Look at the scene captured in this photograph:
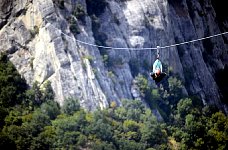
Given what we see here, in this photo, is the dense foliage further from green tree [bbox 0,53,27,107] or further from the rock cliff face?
the rock cliff face

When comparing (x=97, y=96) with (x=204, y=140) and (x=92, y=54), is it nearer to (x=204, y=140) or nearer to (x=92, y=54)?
(x=92, y=54)

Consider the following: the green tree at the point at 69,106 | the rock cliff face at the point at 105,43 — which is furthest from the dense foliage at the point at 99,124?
the rock cliff face at the point at 105,43

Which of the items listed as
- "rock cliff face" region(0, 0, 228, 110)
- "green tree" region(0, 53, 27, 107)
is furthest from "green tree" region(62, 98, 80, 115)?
"green tree" region(0, 53, 27, 107)

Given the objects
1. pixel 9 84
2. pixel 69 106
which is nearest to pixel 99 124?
pixel 69 106

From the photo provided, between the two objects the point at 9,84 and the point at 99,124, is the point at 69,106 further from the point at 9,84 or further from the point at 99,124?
the point at 9,84

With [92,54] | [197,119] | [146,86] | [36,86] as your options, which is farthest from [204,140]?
[36,86]

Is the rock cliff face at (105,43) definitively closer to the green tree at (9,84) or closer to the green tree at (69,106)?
the green tree at (9,84)
